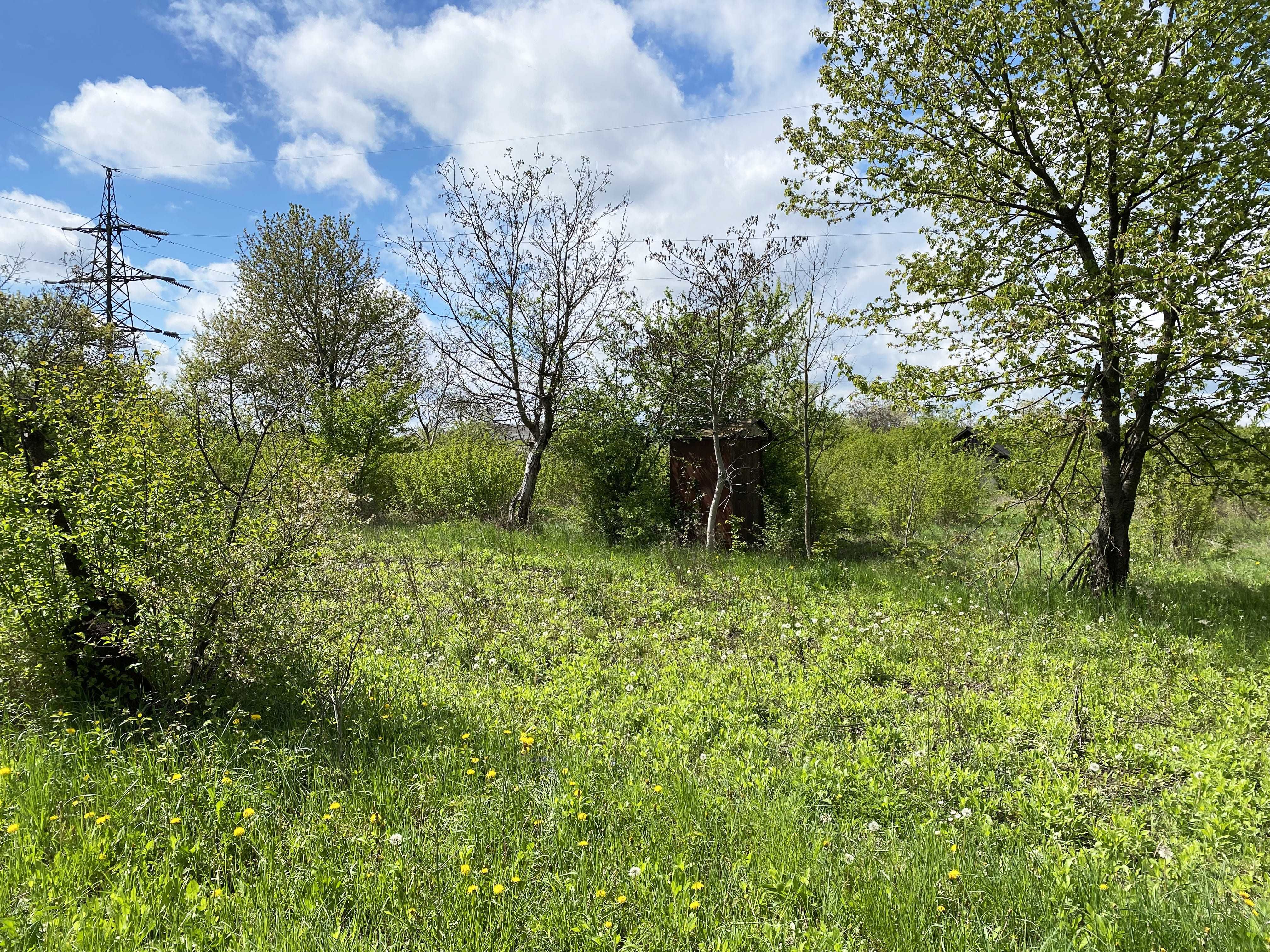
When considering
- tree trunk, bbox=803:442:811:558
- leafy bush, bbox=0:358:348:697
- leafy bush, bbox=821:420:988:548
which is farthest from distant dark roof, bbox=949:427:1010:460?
leafy bush, bbox=0:358:348:697

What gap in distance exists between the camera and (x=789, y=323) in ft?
36.2

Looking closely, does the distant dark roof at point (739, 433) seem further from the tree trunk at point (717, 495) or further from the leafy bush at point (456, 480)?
the leafy bush at point (456, 480)

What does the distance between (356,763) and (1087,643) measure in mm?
6038

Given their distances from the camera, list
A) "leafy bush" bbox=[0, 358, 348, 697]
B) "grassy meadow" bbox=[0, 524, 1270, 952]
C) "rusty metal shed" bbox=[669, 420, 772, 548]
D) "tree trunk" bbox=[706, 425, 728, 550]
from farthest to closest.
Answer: "rusty metal shed" bbox=[669, 420, 772, 548], "tree trunk" bbox=[706, 425, 728, 550], "leafy bush" bbox=[0, 358, 348, 697], "grassy meadow" bbox=[0, 524, 1270, 952]

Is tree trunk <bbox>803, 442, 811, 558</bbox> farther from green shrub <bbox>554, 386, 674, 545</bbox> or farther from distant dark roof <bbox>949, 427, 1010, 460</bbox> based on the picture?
green shrub <bbox>554, 386, 674, 545</bbox>

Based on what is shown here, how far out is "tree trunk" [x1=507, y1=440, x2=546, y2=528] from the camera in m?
12.7

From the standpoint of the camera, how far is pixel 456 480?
48.1 feet

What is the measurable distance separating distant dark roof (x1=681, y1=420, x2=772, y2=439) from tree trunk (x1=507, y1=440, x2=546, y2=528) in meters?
3.28

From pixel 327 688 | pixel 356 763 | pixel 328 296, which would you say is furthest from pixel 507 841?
pixel 328 296

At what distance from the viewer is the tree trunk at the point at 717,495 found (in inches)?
380

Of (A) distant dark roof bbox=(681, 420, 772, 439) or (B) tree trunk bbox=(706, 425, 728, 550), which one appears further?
(A) distant dark roof bbox=(681, 420, 772, 439)

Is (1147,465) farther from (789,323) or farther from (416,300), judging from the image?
(416,300)

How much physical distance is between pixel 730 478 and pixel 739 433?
35.1 inches

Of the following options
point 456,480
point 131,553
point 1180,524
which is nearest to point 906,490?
point 1180,524
